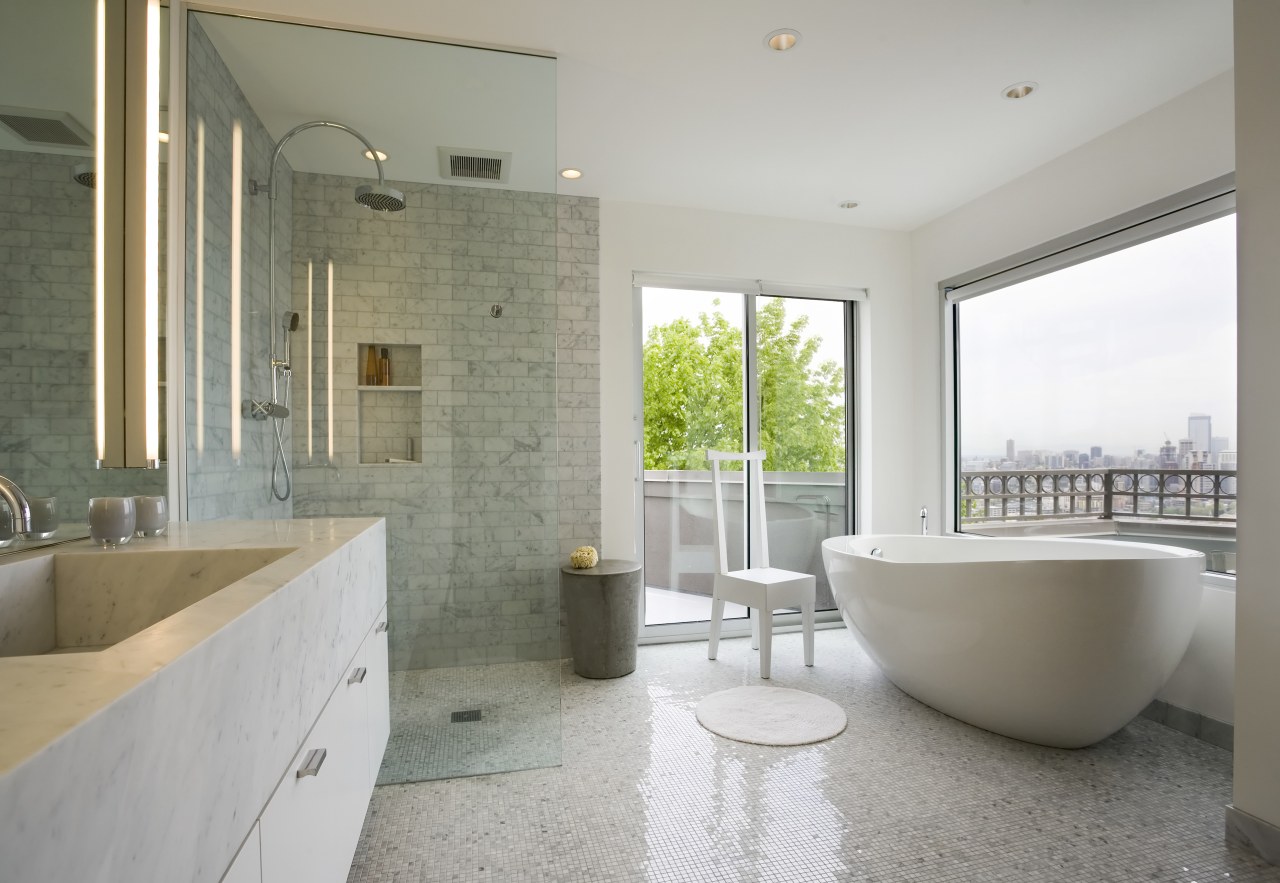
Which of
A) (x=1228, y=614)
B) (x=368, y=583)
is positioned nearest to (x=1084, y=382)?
(x=1228, y=614)

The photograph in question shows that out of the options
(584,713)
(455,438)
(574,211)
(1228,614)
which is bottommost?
(584,713)

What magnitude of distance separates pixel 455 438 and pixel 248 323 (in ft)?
2.43

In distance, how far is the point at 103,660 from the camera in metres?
0.69

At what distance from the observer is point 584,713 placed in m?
3.01

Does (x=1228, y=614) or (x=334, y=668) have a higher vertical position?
(x=334, y=668)

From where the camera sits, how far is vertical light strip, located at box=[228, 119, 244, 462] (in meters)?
2.25

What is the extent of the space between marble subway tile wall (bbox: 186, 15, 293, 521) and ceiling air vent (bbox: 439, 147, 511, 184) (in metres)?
0.50

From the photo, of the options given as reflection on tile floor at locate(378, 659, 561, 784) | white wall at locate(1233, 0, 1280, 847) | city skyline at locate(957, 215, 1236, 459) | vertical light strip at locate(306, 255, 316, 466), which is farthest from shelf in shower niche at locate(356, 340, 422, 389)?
city skyline at locate(957, 215, 1236, 459)

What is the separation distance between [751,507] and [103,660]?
150 inches

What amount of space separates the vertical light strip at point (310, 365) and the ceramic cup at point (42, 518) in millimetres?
843

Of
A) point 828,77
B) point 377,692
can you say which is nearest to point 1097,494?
point 828,77

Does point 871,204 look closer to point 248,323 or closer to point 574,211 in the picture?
point 574,211

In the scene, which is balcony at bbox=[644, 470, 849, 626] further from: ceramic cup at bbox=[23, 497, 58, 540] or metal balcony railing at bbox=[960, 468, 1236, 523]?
ceramic cup at bbox=[23, 497, 58, 540]

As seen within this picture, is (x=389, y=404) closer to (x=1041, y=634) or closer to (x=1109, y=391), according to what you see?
(x=1041, y=634)
